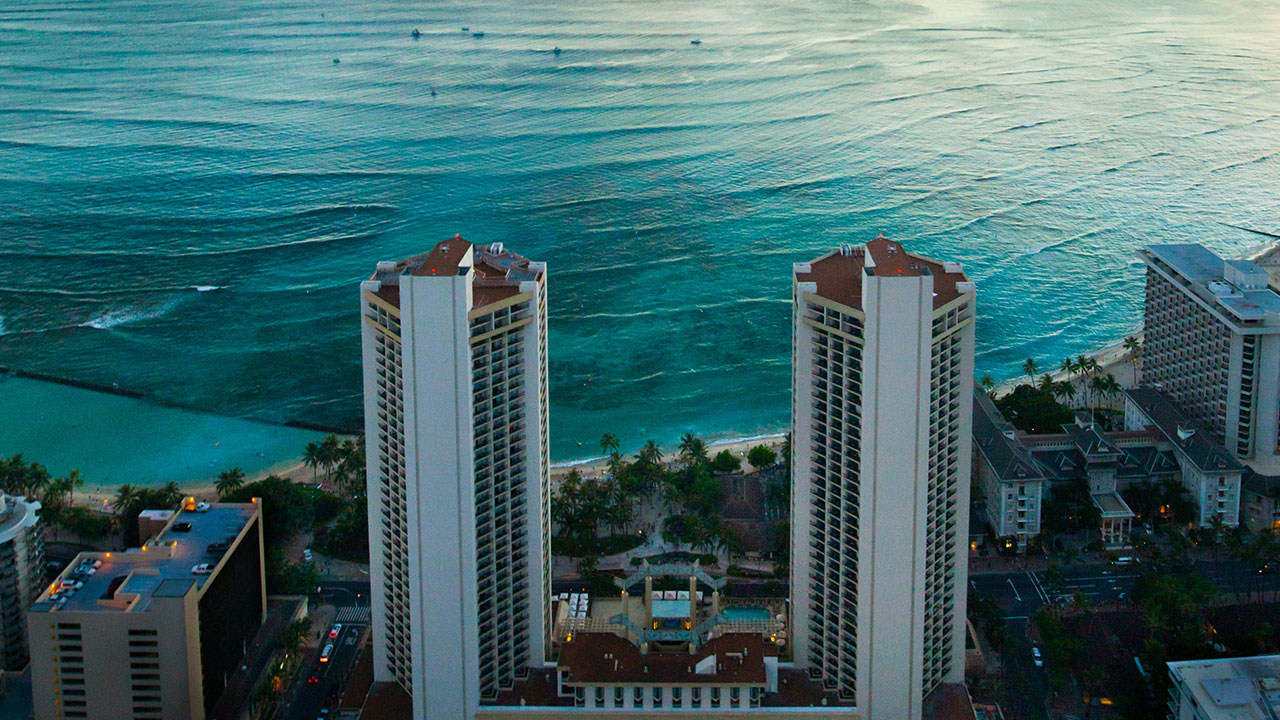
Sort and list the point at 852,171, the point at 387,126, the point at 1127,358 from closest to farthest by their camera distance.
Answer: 1. the point at 1127,358
2. the point at 852,171
3. the point at 387,126

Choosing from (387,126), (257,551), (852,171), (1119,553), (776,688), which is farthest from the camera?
(387,126)

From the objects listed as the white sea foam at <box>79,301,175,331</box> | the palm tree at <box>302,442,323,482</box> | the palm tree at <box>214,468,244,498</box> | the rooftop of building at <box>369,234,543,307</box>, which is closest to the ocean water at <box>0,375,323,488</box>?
the palm tree at <box>302,442,323,482</box>

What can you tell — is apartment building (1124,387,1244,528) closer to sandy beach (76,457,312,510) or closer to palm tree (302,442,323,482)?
palm tree (302,442,323,482)

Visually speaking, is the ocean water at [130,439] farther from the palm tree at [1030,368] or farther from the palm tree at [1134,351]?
the palm tree at [1134,351]

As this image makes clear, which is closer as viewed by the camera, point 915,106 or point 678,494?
point 678,494

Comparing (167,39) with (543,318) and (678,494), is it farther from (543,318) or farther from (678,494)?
(543,318)

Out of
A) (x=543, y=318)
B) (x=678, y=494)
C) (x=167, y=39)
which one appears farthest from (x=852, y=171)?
(x=167, y=39)

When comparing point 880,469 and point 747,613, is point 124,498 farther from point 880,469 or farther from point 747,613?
point 880,469
